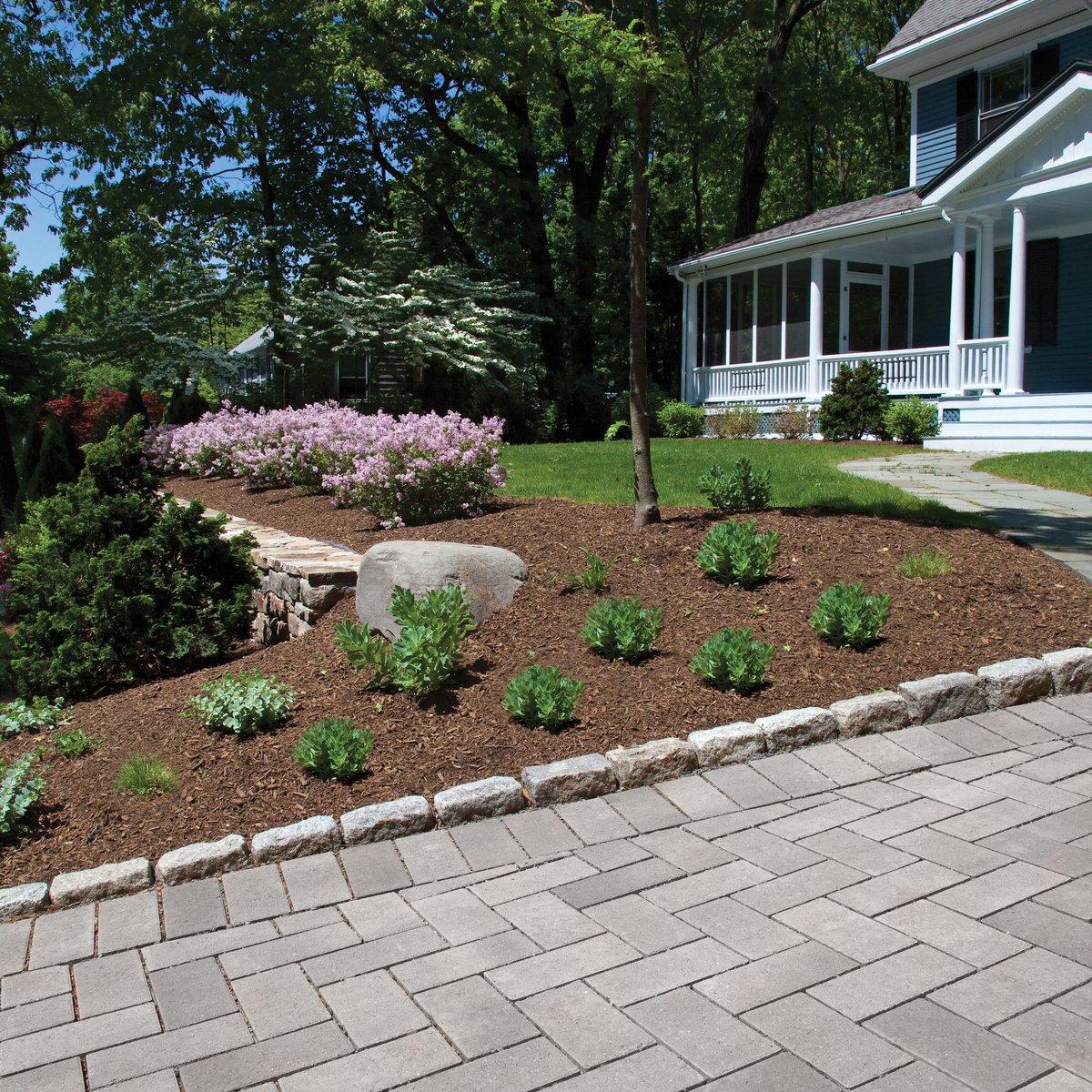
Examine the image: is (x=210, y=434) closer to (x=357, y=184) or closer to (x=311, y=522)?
(x=311, y=522)

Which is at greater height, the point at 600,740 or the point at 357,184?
the point at 357,184

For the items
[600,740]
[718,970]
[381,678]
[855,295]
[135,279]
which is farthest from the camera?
[135,279]

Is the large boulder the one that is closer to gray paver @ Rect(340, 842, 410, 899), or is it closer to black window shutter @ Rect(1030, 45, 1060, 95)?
gray paver @ Rect(340, 842, 410, 899)

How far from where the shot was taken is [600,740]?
3984 mm

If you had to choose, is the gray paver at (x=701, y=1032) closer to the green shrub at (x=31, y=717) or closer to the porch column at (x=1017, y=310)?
the green shrub at (x=31, y=717)

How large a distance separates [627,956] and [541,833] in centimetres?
84

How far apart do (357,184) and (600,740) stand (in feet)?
70.0

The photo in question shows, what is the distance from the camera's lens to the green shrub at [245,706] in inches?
161

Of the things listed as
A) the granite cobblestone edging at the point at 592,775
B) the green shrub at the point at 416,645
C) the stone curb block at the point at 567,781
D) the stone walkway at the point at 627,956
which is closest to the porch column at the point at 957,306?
the granite cobblestone edging at the point at 592,775

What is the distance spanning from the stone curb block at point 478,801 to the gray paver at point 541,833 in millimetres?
50

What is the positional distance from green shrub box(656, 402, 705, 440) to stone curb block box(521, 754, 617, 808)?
1523cm

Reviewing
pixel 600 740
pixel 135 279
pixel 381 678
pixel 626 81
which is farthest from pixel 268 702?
pixel 135 279

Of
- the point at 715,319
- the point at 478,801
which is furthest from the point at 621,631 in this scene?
the point at 715,319

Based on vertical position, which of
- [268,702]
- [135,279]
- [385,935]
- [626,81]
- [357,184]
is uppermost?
[357,184]
